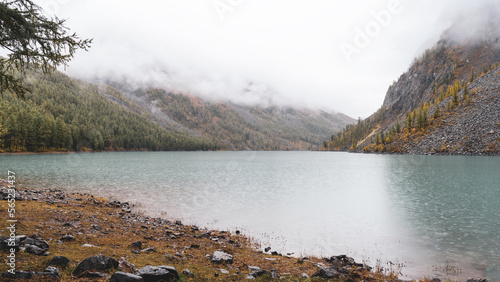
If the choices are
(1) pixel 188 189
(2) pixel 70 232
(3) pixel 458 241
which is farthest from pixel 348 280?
(1) pixel 188 189

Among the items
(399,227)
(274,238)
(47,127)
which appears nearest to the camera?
(274,238)

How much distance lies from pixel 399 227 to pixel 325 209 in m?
8.75

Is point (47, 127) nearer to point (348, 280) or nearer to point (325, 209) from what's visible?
point (325, 209)

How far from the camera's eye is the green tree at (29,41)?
41.0 feet

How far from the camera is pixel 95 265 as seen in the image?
8.87 m

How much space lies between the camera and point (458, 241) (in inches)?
750

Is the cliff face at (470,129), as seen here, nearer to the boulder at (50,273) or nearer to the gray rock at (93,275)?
the gray rock at (93,275)

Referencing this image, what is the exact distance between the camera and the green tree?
41.0 ft

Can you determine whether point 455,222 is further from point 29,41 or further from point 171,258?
point 29,41

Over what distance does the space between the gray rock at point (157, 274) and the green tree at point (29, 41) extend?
1215 cm

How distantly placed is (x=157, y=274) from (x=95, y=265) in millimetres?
2468

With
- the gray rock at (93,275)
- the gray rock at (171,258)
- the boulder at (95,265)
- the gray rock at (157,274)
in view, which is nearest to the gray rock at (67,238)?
the gray rock at (171,258)

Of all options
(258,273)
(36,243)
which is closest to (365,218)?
(258,273)

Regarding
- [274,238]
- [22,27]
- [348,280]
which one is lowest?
[274,238]
